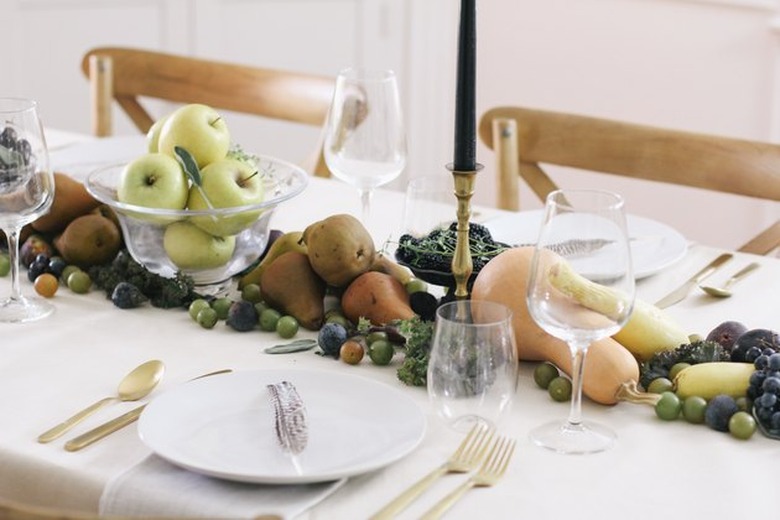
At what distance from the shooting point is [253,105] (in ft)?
8.03

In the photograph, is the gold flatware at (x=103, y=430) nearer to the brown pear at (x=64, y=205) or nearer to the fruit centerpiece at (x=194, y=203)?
the fruit centerpiece at (x=194, y=203)

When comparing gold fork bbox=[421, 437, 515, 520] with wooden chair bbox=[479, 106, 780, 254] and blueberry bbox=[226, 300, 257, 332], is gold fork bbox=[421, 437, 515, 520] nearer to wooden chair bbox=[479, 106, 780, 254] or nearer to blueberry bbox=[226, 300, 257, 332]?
blueberry bbox=[226, 300, 257, 332]

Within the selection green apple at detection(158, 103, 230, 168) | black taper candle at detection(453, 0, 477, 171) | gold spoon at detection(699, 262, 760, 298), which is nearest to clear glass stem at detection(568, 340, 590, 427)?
black taper candle at detection(453, 0, 477, 171)

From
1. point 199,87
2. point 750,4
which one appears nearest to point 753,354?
point 199,87

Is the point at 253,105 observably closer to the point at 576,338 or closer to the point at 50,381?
the point at 50,381

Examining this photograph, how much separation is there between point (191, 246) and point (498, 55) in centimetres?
248

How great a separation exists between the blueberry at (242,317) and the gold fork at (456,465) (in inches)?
14.4

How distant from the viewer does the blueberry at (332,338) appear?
4.19ft

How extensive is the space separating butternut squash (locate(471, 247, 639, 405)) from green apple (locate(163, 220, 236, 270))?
33cm

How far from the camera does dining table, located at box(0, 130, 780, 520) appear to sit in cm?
97

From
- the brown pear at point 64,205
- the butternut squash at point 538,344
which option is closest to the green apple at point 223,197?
the brown pear at point 64,205

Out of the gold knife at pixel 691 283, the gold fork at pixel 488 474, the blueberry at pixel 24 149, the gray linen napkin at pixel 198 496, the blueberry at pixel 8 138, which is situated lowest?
the gray linen napkin at pixel 198 496

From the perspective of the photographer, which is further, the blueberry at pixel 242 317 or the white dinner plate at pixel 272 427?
the blueberry at pixel 242 317

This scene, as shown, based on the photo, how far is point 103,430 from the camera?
42.6 inches
